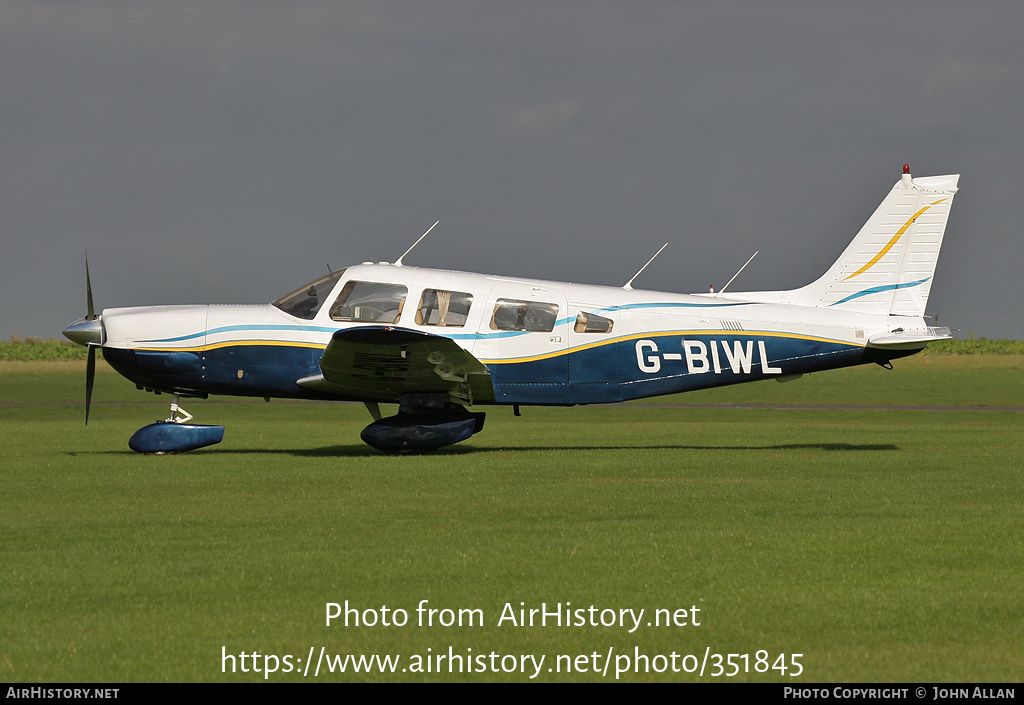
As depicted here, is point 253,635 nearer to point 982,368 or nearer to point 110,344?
point 110,344

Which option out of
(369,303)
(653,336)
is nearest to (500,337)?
(369,303)

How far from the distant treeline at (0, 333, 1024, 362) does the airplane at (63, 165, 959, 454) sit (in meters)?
36.1

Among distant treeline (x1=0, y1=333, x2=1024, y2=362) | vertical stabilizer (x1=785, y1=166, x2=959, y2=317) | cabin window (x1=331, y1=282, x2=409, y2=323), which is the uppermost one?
vertical stabilizer (x1=785, y1=166, x2=959, y2=317)

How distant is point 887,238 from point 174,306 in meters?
Result: 10.1

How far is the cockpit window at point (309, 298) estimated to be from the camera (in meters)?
15.1

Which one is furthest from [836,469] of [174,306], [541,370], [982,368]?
[982,368]

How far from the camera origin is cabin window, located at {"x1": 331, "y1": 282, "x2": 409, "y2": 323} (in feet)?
48.6

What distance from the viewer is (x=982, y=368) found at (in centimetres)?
5475

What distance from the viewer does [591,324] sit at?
602 inches

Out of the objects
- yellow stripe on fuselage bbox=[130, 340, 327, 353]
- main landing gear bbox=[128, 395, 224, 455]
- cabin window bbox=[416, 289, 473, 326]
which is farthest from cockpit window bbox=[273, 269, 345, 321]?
main landing gear bbox=[128, 395, 224, 455]

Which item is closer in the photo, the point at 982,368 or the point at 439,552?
the point at 439,552

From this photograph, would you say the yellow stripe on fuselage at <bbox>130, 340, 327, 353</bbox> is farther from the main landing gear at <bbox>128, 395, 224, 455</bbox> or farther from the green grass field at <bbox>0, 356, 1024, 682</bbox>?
the green grass field at <bbox>0, 356, 1024, 682</bbox>

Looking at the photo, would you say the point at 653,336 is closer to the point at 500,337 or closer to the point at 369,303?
the point at 500,337

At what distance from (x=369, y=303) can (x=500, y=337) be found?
1825 mm
